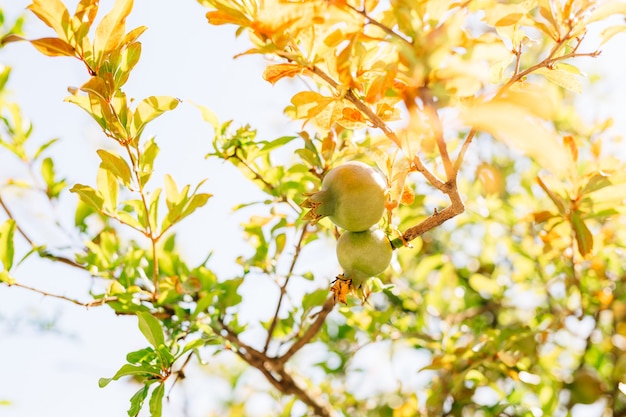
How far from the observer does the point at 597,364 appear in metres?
1.86

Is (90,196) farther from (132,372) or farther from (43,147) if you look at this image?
(43,147)

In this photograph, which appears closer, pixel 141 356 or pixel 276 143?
pixel 141 356

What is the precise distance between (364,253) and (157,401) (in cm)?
47

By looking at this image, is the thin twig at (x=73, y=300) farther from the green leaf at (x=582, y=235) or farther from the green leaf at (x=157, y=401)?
the green leaf at (x=582, y=235)

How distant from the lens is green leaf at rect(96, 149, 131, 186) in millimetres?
1058

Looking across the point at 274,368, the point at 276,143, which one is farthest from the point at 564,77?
the point at 274,368

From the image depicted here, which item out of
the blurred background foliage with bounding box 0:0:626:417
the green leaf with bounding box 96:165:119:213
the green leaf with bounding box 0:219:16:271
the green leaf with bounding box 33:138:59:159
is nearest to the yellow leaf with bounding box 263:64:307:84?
the blurred background foliage with bounding box 0:0:626:417

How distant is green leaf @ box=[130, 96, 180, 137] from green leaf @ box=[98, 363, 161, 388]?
16.5 inches

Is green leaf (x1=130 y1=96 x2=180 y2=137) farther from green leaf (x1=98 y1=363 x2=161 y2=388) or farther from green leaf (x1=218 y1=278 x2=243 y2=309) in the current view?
green leaf (x1=218 y1=278 x2=243 y2=309)

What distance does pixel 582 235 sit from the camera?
1218mm

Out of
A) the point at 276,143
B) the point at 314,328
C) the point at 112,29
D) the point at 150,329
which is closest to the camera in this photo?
the point at 112,29

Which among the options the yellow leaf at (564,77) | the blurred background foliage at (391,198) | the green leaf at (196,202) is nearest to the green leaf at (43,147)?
the blurred background foliage at (391,198)

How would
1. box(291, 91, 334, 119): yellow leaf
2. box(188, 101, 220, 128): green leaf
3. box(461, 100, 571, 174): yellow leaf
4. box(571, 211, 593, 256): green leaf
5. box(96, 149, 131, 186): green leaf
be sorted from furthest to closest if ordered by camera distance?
box(188, 101, 220, 128): green leaf, box(571, 211, 593, 256): green leaf, box(96, 149, 131, 186): green leaf, box(291, 91, 334, 119): yellow leaf, box(461, 100, 571, 174): yellow leaf

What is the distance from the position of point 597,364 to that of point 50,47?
1803 mm
